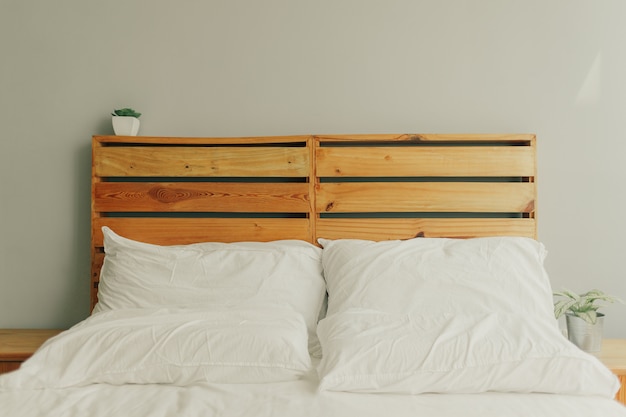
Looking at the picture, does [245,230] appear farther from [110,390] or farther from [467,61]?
[467,61]

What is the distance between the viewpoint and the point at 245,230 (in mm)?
2303

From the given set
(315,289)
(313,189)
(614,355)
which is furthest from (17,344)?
(614,355)

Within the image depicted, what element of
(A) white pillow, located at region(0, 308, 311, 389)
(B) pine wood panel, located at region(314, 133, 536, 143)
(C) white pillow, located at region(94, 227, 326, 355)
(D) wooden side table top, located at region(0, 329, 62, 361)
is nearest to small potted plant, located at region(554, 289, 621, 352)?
(B) pine wood panel, located at region(314, 133, 536, 143)

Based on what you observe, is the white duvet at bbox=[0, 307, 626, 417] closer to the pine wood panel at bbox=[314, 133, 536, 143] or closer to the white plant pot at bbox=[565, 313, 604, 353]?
the white plant pot at bbox=[565, 313, 604, 353]

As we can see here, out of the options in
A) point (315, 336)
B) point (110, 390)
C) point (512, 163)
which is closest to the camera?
point (110, 390)

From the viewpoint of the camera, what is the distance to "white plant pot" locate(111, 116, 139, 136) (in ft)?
7.57

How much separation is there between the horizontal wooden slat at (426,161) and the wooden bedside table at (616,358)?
0.73 metres

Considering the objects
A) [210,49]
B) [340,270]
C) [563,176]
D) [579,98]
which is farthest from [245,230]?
[579,98]

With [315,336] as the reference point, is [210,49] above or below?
above

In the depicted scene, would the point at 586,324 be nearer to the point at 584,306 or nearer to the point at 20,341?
the point at 584,306

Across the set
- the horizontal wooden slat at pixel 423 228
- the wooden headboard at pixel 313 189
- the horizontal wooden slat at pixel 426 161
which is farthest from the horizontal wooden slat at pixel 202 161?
the horizontal wooden slat at pixel 423 228

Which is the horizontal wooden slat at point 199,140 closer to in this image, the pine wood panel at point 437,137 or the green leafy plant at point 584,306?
the pine wood panel at point 437,137

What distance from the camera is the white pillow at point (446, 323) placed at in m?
1.51

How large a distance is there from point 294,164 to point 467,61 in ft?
2.85
